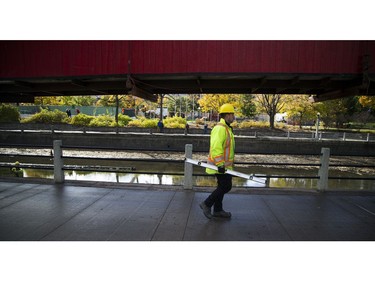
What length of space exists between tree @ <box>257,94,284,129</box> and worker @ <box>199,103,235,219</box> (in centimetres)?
2604

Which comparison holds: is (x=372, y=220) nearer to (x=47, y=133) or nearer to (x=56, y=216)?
(x=56, y=216)

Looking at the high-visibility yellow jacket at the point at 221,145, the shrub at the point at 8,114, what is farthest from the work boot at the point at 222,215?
the shrub at the point at 8,114

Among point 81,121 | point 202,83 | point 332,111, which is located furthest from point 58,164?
point 332,111

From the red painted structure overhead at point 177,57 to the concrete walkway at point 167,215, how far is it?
3.73 meters

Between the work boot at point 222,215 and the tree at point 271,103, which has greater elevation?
the tree at point 271,103

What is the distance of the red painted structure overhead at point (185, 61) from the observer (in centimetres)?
711

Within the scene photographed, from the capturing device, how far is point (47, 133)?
21.6 m

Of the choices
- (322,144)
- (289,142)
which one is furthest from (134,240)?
(322,144)

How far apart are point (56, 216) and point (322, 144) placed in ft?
70.3

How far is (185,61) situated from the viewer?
24.3 ft

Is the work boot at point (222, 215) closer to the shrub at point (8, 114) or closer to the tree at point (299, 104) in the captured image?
the tree at point (299, 104)

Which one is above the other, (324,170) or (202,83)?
(202,83)

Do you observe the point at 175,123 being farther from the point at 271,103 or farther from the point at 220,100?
the point at 271,103

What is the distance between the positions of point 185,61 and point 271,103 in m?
24.4
